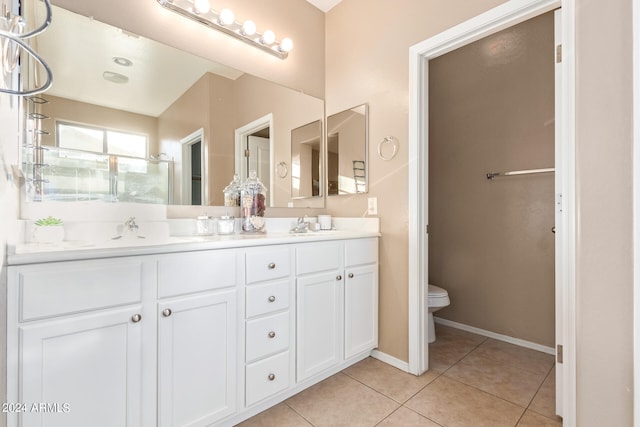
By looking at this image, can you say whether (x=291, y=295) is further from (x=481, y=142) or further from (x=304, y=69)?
(x=481, y=142)

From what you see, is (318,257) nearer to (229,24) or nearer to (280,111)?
(280,111)

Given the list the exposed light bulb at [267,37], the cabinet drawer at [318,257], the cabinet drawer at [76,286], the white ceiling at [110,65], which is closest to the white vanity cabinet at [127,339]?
the cabinet drawer at [76,286]

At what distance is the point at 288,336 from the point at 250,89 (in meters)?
1.54

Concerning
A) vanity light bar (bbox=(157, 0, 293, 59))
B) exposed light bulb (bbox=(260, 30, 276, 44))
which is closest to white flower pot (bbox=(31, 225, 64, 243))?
vanity light bar (bbox=(157, 0, 293, 59))

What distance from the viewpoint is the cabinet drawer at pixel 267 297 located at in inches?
52.3

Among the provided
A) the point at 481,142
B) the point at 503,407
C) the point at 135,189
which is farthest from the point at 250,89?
the point at 503,407

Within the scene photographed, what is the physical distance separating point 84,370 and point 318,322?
1009 millimetres

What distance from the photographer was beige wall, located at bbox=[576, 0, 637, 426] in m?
0.67

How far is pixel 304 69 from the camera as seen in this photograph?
225 centimetres

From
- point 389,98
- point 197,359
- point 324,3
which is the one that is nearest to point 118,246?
point 197,359

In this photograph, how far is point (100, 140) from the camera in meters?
1.40

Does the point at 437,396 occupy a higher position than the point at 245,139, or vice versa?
the point at 245,139

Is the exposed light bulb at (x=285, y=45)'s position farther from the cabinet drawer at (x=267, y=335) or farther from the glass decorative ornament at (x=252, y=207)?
the cabinet drawer at (x=267, y=335)

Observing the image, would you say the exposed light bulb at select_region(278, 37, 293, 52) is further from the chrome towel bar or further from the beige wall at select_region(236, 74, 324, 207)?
the chrome towel bar
